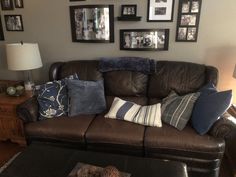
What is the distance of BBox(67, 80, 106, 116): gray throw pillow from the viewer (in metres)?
2.23

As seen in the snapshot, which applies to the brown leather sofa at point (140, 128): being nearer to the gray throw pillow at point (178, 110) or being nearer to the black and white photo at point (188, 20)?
the gray throw pillow at point (178, 110)

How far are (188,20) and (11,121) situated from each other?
7.87ft

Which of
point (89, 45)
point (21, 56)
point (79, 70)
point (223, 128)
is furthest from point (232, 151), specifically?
point (21, 56)

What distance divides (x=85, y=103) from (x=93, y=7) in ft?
4.00

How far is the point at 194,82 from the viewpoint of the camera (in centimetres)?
226

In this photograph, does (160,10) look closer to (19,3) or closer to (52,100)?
(52,100)

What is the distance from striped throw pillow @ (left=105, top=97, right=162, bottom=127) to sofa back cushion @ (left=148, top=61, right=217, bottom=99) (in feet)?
0.95

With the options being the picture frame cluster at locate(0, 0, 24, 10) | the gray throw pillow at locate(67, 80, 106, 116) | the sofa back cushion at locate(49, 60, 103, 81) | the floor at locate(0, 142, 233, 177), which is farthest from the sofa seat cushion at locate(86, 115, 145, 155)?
the picture frame cluster at locate(0, 0, 24, 10)

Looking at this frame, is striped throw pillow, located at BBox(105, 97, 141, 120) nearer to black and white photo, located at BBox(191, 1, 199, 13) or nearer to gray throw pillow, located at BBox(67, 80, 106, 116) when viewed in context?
gray throw pillow, located at BBox(67, 80, 106, 116)

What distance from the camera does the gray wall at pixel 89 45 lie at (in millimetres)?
2352

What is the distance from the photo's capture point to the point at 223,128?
1752 millimetres

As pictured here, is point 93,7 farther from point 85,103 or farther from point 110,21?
point 85,103

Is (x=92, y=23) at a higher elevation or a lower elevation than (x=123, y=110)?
higher

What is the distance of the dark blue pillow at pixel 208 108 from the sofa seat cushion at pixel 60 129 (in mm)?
1049
